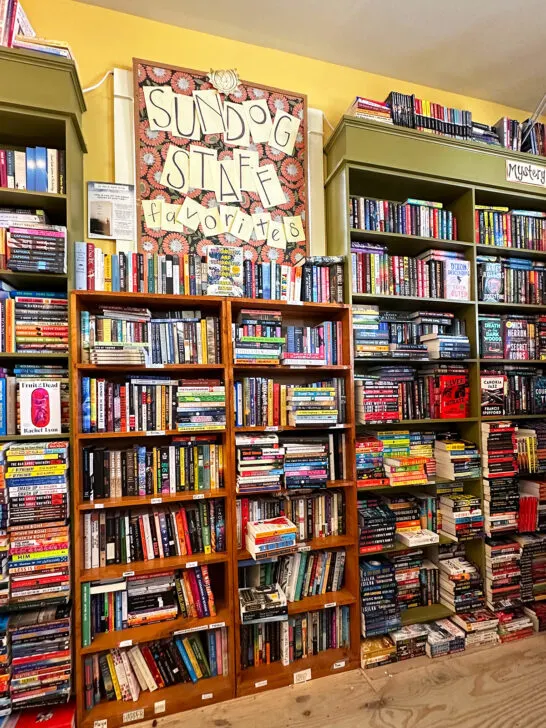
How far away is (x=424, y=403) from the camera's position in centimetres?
215

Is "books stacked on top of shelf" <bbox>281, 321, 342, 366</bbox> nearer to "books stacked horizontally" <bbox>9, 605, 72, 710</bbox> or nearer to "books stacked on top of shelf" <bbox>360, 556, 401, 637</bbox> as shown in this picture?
"books stacked on top of shelf" <bbox>360, 556, 401, 637</bbox>

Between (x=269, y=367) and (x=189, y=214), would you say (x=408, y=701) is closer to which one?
(x=269, y=367)

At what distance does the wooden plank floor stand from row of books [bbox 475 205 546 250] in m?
2.31

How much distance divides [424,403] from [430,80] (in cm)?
209

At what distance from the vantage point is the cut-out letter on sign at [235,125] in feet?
6.73

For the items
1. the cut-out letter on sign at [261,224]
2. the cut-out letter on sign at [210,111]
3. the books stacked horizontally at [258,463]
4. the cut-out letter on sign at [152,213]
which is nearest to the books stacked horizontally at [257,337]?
the books stacked horizontally at [258,463]

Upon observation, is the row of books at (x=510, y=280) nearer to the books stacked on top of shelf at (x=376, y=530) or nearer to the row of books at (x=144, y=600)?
the books stacked on top of shelf at (x=376, y=530)

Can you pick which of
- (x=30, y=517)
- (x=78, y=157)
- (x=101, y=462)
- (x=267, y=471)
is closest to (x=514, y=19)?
(x=78, y=157)

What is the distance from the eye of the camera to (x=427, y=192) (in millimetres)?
2293

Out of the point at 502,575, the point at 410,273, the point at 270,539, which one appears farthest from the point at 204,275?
the point at 502,575

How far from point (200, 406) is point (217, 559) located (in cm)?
71

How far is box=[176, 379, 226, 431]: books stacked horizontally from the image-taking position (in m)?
1.72

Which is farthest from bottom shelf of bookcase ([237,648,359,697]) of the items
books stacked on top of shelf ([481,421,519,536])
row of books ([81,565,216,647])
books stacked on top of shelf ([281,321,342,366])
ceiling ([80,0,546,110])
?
ceiling ([80,0,546,110])

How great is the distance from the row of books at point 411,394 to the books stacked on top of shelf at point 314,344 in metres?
0.23
